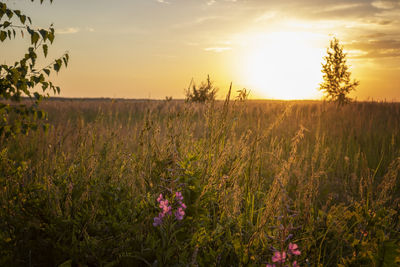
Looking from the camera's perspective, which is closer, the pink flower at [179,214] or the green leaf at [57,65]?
the pink flower at [179,214]

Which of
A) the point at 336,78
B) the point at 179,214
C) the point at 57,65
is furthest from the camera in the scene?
the point at 336,78

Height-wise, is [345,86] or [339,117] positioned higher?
[345,86]

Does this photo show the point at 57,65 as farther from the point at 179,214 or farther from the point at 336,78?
the point at 336,78

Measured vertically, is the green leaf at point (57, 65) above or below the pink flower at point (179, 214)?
above

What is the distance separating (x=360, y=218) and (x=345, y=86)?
20.3 meters

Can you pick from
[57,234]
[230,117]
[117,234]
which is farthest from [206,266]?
[230,117]

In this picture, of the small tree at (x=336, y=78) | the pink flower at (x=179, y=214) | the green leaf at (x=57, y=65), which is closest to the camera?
the pink flower at (x=179, y=214)

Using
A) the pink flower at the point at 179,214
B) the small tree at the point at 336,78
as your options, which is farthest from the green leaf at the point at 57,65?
the small tree at the point at 336,78

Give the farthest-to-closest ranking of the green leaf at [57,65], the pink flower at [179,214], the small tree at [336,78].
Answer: the small tree at [336,78], the green leaf at [57,65], the pink flower at [179,214]

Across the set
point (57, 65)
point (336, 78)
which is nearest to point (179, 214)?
point (57, 65)

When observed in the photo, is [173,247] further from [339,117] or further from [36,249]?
[339,117]

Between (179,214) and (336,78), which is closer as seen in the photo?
(179,214)

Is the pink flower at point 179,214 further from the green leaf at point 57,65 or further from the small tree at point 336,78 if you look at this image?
the small tree at point 336,78

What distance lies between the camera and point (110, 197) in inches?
95.7
